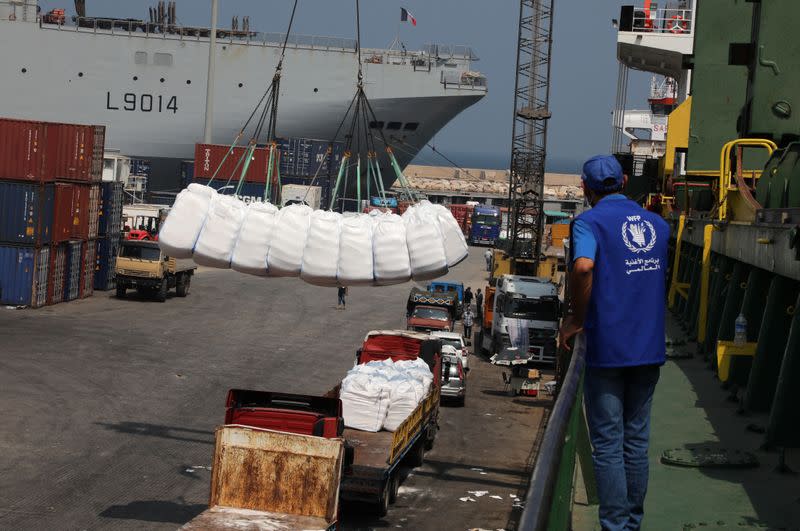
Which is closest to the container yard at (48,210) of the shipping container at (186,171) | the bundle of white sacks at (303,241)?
the bundle of white sacks at (303,241)

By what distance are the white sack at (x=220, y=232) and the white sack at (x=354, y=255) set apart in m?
1.39

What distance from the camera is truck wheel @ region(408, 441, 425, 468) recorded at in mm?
21062

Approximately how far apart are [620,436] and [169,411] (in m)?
20.4

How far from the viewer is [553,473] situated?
3.04 meters

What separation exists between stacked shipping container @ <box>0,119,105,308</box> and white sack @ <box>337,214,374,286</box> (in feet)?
101

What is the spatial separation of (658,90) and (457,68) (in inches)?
1111

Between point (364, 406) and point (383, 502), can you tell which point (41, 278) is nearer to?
point (364, 406)

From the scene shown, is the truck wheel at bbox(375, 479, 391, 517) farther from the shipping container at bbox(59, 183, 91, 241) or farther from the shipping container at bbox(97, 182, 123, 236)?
the shipping container at bbox(97, 182, 123, 236)

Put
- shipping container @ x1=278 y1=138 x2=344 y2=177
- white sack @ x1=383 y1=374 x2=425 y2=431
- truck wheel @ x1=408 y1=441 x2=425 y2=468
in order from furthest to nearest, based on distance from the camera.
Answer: shipping container @ x1=278 y1=138 x2=344 y2=177, truck wheel @ x1=408 y1=441 x2=425 y2=468, white sack @ x1=383 y1=374 x2=425 y2=431

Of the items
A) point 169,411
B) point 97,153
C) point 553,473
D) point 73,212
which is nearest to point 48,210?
point 73,212

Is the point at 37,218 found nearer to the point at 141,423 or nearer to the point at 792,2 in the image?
the point at 141,423

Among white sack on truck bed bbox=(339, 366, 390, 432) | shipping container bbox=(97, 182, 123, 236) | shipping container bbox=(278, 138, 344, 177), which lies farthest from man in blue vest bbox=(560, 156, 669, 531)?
shipping container bbox=(278, 138, 344, 177)

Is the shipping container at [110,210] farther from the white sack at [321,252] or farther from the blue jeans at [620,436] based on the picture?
the blue jeans at [620,436]

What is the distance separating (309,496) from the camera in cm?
1470
